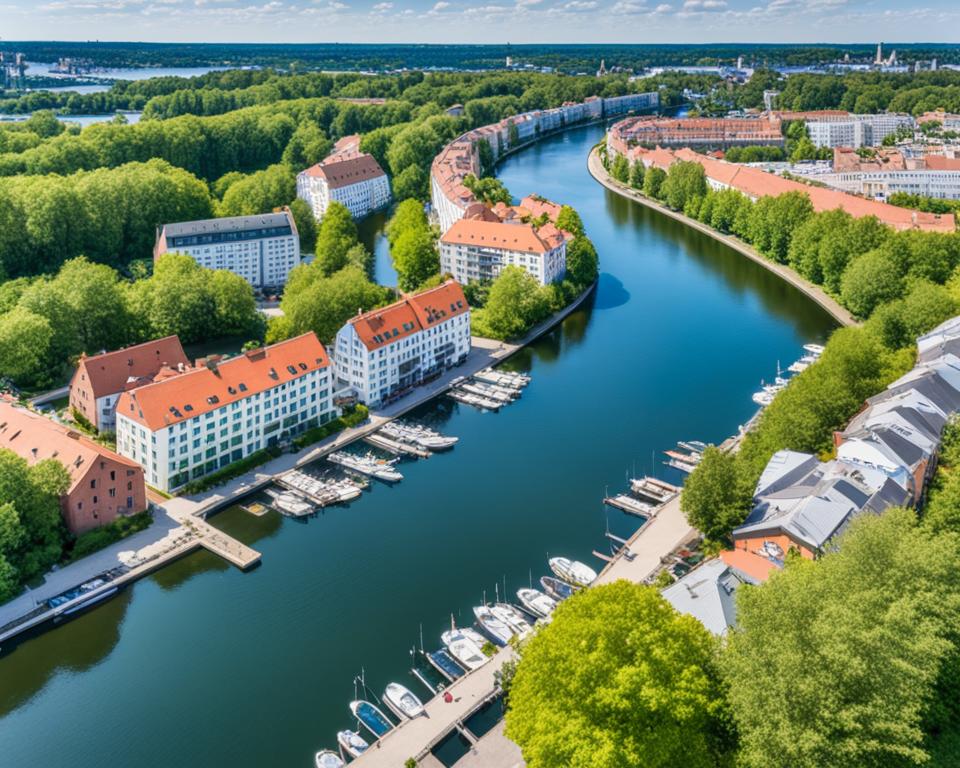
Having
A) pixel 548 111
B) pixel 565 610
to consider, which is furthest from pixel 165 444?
pixel 548 111

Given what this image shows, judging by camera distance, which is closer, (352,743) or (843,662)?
(843,662)

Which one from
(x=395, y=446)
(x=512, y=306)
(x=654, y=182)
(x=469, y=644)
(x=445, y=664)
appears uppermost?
(x=512, y=306)

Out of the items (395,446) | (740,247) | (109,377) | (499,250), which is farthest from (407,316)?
(740,247)

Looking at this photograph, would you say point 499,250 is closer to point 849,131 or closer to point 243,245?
point 243,245

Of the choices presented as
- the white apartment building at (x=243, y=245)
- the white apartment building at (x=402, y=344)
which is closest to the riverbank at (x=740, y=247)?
the white apartment building at (x=402, y=344)

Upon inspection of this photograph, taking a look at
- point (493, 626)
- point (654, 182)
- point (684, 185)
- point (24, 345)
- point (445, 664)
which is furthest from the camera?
point (654, 182)

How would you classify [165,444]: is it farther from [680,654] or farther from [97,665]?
[680,654]
